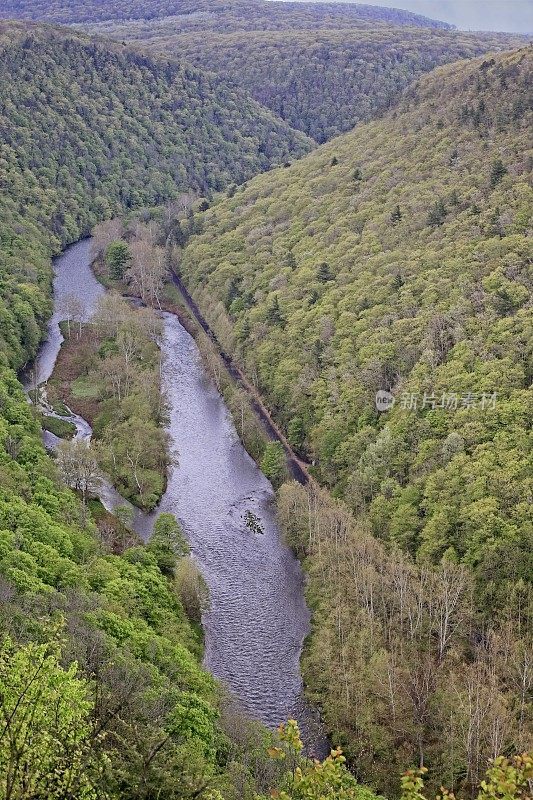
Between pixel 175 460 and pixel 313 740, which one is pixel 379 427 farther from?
pixel 313 740

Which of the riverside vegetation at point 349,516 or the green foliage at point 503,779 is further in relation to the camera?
the riverside vegetation at point 349,516

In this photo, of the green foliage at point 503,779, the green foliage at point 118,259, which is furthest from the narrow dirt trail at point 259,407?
the green foliage at point 503,779

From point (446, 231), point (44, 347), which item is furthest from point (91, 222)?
point (446, 231)

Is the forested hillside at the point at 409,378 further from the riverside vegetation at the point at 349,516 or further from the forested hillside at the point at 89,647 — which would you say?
the forested hillside at the point at 89,647

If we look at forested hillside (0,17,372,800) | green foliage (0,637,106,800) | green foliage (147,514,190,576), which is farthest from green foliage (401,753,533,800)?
green foliage (147,514,190,576)

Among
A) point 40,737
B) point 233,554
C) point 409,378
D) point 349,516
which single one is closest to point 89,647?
point 40,737

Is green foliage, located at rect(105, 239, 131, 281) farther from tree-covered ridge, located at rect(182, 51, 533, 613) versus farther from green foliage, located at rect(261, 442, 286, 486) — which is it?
green foliage, located at rect(261, 442, 286, 486)
